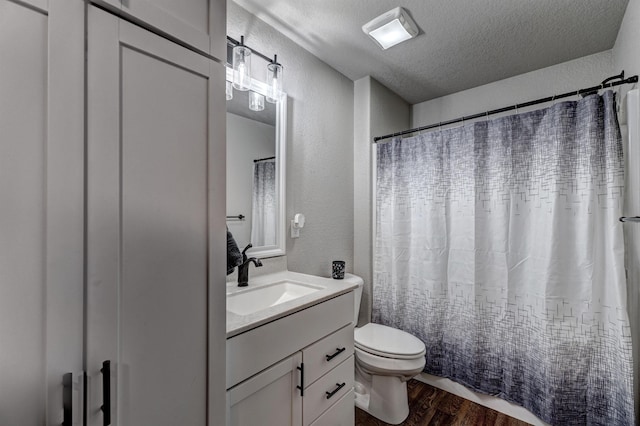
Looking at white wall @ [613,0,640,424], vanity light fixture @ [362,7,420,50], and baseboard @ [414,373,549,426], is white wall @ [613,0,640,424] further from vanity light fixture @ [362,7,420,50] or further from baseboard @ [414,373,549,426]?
vanity light fixture @ [362,7,420,50]

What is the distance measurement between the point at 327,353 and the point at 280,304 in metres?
0.38

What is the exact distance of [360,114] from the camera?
238cm

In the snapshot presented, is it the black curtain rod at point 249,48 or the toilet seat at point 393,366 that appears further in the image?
the toilet seat at point 393,366

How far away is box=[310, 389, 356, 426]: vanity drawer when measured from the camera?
1.29 m

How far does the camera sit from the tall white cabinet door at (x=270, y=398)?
95 centimetres

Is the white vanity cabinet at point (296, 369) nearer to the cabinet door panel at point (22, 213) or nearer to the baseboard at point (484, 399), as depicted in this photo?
the cabinet door panel at point (22, 213)

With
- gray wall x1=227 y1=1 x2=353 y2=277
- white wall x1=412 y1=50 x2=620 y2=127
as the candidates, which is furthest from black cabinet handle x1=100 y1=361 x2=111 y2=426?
white wall x1=412 y1=50 x2=620 y2=127

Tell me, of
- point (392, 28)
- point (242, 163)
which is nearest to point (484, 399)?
point (242, 163)

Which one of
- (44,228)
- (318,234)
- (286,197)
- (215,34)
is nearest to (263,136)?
(286,197)

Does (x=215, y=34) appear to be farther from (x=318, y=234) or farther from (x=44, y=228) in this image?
(x=318, y=234)

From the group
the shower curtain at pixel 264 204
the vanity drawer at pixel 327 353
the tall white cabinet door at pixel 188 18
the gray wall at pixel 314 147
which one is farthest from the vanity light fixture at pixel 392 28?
the vanity drawer at pixel 327 353

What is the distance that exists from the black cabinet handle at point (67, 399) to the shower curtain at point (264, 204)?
1.11m

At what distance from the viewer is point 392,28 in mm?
1692

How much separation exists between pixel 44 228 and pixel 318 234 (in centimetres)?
160
